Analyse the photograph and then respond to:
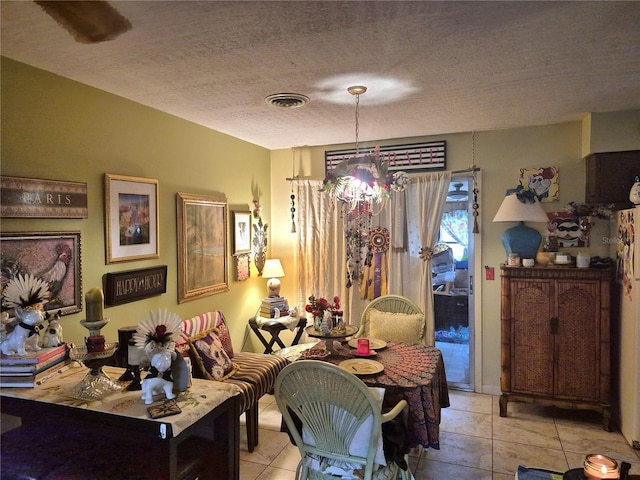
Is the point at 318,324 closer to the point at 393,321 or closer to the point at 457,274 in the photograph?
the point at 393,321

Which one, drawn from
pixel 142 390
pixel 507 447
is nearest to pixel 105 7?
pixel 142 390

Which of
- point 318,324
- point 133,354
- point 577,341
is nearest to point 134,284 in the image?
point 133,354

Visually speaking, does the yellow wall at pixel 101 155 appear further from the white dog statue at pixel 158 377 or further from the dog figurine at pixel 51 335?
the white dog statue at pixel 158 377

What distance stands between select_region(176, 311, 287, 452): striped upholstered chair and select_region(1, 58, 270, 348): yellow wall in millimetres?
158

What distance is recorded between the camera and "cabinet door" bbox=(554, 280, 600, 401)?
3.25m

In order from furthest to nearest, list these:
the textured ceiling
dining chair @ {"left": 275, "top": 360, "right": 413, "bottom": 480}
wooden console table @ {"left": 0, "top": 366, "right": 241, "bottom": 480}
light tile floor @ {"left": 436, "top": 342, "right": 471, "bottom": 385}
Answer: light tile floor @ {"left": 436, "top": 342, "right": 471, "bottom": 385} → dining chair @ {"left": 275, "top": 360, "right": 413, "bottom": 480} → the textured ceiling → wooden console table @ {"left": 0, "top": 366, "right": 241, "bottom": 480}

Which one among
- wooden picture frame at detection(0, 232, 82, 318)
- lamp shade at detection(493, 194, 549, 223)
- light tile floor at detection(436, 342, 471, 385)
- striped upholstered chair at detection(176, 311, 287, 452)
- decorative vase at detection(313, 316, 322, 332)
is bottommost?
light tile floor at detection(436, 342, 471, 385)

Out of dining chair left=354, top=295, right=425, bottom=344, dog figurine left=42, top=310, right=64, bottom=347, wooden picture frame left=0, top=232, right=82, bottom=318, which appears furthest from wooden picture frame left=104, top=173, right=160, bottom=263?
dining chair left=354, top=295, right=425, bottom=344

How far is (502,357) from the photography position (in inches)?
138

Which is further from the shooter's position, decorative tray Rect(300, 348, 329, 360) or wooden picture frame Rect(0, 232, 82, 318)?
decorative tray Rect(300, 348, 329, 360)

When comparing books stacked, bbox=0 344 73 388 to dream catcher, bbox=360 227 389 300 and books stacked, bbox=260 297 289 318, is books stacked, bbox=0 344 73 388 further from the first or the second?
dream catcher, bbox=360 227 389 300

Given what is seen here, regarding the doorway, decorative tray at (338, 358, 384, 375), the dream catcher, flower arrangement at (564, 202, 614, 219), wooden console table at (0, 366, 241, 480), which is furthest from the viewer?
the dream catcher

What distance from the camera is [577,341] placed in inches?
130

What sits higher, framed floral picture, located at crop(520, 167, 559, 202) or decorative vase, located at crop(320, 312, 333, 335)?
framed floral picture, located at crop(520, 167, 559, 202)
